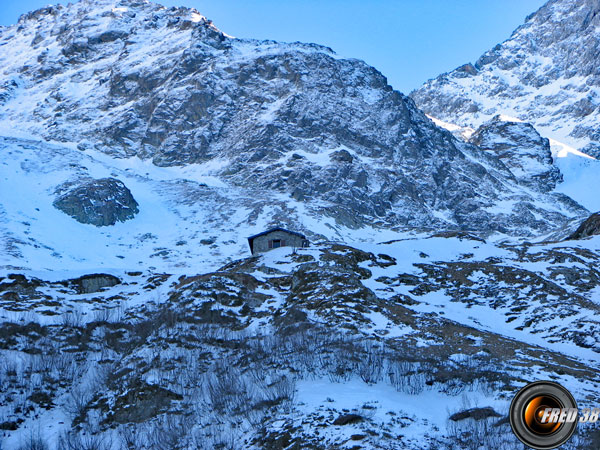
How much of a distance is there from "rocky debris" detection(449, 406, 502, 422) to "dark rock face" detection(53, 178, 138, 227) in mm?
91810

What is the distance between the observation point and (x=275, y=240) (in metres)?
60.6

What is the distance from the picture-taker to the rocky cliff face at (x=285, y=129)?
456 ft

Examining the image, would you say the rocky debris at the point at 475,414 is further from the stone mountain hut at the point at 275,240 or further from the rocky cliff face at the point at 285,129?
the rocky cliff face at the point at 285,129

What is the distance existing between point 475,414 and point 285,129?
133 m

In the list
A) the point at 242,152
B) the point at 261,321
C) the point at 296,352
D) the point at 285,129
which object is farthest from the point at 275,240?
the point at 285,129

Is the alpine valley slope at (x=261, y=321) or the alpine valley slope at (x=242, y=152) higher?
the alpine valley slope at (x=242, y=152)

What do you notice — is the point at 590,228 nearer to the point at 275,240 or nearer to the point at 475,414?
the point at 275,240

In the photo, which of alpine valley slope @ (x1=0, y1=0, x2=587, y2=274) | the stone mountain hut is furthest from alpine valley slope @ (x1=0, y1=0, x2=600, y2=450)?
the stone mountain hut

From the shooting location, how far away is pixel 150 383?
28938 mm

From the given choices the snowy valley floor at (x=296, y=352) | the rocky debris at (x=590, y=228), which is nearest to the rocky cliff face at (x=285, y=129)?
the rocky debris at (x=590, y=228)

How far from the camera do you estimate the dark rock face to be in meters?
108

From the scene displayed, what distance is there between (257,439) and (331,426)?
8.08 feet

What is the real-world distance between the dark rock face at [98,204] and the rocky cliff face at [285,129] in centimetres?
2521

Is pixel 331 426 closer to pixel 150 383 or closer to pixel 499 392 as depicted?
pixel 499 392
